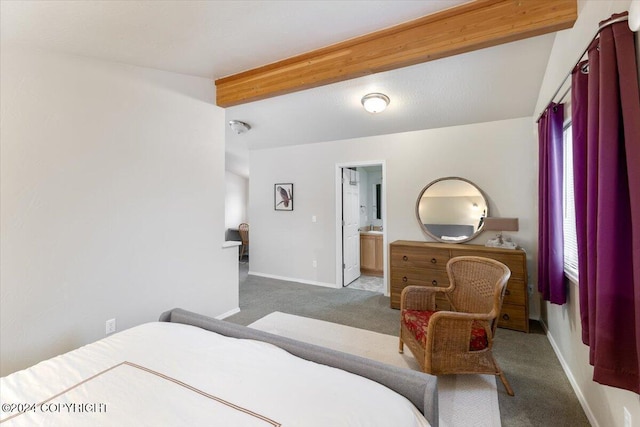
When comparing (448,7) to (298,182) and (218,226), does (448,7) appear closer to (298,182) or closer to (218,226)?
(218,226)

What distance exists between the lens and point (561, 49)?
2.12m

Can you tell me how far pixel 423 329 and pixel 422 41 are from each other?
2.20 metres

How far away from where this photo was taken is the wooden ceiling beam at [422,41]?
183 cm

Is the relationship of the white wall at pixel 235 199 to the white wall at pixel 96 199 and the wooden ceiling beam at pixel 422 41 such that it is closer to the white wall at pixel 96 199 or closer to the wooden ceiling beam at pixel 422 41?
the white wall at pixel 96 199

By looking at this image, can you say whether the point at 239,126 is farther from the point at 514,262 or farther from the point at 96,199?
the point at 514,262

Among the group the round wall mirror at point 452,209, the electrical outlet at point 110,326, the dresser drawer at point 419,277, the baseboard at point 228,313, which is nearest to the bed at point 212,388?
the electrical outlet at point 110,326

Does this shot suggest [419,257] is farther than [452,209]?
No

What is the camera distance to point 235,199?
766 cm

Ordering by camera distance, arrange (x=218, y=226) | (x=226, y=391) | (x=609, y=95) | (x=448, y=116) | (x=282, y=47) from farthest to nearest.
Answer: (x=448, y=116), (x=218, y=226), (x=282, y=47), (x=609, y=95), (x=226, y=391)

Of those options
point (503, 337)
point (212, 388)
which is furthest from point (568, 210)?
point (212, 388)

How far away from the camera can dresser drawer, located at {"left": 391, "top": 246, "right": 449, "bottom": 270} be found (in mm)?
3338

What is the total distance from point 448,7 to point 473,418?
276 cm

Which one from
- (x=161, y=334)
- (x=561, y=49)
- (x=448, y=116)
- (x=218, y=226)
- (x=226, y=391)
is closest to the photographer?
(x=226, y=391)

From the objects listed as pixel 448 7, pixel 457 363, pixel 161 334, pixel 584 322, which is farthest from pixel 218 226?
pixel 584 322
